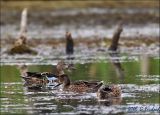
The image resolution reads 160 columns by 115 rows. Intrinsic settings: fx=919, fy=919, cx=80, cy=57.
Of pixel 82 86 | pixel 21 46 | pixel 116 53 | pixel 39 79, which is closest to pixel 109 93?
pixel 82 86

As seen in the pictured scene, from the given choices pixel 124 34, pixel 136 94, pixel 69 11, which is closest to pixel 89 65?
pixel 136 94

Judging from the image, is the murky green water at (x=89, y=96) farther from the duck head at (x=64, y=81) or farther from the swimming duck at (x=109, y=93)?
the duck head at (x=64, y=81)

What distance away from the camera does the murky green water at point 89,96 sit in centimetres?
1861

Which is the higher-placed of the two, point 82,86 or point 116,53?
point 82,86

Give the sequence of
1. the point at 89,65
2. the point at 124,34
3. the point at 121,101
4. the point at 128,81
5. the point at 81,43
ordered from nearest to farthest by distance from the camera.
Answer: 1. the point at 121,101
2. the point at 128,81
3. the point at 89,65
4. the point at 81,43
5. the point at 124,34

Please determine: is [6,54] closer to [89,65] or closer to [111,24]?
[89,65]

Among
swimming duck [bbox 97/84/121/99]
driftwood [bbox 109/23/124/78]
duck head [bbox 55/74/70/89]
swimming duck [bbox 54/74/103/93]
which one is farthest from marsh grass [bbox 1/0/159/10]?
swimming duck [bbox 97/84/121/99]

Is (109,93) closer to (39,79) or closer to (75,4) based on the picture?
(39,79)

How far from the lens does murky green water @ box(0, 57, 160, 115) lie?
1861cm

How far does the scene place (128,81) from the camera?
24.3 meters

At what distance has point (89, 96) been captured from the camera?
21.0m

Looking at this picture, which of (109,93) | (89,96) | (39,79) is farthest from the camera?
(39,79)

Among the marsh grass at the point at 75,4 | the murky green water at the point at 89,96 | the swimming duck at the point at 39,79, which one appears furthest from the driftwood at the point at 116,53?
the marsh grass at the point at 75,4

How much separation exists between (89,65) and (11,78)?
431 centimetres
